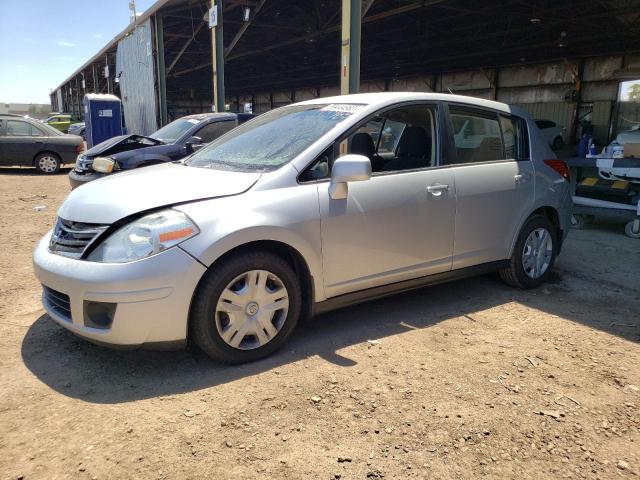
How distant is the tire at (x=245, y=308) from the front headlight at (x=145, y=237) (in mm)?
285

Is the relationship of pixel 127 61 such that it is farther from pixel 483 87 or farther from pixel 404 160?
pixel 404 160

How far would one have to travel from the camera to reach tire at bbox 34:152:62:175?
1342cm

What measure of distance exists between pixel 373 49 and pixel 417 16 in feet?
18.8

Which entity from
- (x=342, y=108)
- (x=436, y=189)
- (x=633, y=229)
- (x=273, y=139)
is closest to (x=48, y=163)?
(x=273, y=139)

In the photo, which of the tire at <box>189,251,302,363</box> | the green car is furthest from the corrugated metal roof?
the tire at <box>189,251,302,363</box>

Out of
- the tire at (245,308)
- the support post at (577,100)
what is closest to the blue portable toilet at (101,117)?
the tire at (245,308)

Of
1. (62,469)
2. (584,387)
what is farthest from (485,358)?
(62,469)

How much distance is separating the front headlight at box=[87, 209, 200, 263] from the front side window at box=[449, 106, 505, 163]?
226 cm

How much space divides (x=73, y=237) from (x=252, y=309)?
117cm

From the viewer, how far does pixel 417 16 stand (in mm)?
16984

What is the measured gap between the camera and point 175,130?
27.7ft

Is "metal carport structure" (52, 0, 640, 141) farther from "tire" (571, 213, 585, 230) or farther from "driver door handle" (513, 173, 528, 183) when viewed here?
"tire" (571, 213, 585, 230)

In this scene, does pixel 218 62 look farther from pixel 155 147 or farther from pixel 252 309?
pixel 252 309

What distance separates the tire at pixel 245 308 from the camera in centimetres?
288
